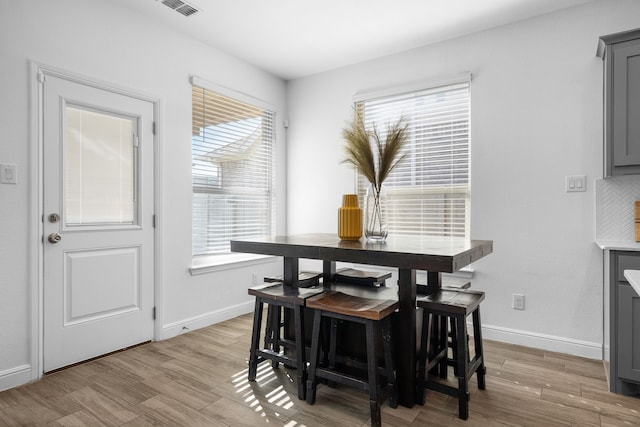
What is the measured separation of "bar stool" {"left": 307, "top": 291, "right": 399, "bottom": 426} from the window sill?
1.74 m

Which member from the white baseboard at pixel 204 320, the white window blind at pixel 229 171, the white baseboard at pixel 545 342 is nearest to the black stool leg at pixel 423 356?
the white baseboard at pixel 545 342

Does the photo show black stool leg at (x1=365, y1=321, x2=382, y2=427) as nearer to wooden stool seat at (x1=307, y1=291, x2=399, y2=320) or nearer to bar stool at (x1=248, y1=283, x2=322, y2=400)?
wooden stool seat at (x1=307, y1=291, x2=399, y2=320)

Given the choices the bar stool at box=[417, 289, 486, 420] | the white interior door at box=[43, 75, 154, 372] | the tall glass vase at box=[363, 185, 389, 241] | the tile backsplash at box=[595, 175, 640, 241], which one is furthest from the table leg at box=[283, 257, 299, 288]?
the tile backsplash at box=[595, 175, 640, 241]

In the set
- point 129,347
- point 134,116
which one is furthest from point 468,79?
point 129,347

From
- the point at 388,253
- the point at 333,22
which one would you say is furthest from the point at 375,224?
the point at 333,22

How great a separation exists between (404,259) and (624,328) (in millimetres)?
1597

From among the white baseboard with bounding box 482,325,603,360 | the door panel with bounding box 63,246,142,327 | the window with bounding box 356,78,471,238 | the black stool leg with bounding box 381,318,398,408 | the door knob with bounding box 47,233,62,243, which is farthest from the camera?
the window with bounding box 356,78,471,238

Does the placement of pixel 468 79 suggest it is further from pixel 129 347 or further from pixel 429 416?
pixel 129 347

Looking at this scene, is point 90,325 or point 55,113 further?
point 90,325

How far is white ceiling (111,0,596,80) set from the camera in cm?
294

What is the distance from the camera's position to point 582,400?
7.26ft

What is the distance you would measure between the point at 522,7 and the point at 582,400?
279 centimetres

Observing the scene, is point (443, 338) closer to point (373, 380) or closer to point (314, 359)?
point (373, 380)

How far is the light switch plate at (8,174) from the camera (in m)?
2.32
